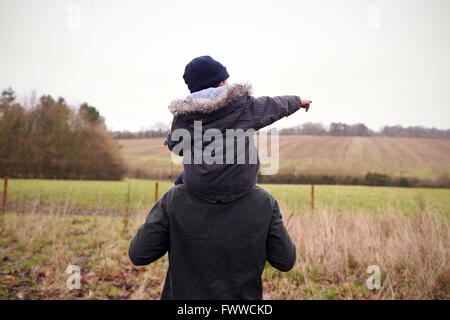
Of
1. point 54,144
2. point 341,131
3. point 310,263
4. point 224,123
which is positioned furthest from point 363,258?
point 54,144

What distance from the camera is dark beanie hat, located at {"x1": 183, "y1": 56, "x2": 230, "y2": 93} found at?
4.52 feet

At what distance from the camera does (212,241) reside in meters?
1.22

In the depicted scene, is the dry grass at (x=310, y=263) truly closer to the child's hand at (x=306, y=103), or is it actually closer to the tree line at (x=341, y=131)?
the child's hand at (x=306, y=103)

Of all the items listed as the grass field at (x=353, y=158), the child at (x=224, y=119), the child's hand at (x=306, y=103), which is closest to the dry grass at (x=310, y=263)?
the child's hand at (x=306, y=103)

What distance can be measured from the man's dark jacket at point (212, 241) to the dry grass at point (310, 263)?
225 centimetres

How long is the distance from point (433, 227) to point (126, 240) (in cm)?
610

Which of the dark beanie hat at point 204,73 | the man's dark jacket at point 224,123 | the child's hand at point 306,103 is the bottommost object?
the man's dark jacket at point 224,123

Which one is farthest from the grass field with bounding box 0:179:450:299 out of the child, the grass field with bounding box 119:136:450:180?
the grass field with bounding box 119:136:450:180

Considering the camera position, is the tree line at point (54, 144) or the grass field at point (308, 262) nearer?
the grass field at point (308, 262)

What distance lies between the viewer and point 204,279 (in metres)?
1.25

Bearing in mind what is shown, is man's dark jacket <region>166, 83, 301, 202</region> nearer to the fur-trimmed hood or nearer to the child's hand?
the fur-trimmed hood

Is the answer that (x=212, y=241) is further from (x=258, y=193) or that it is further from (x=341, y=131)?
(x=341, y=131)

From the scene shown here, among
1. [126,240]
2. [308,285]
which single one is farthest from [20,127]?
[308,285]

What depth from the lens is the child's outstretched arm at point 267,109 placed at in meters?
1.29
